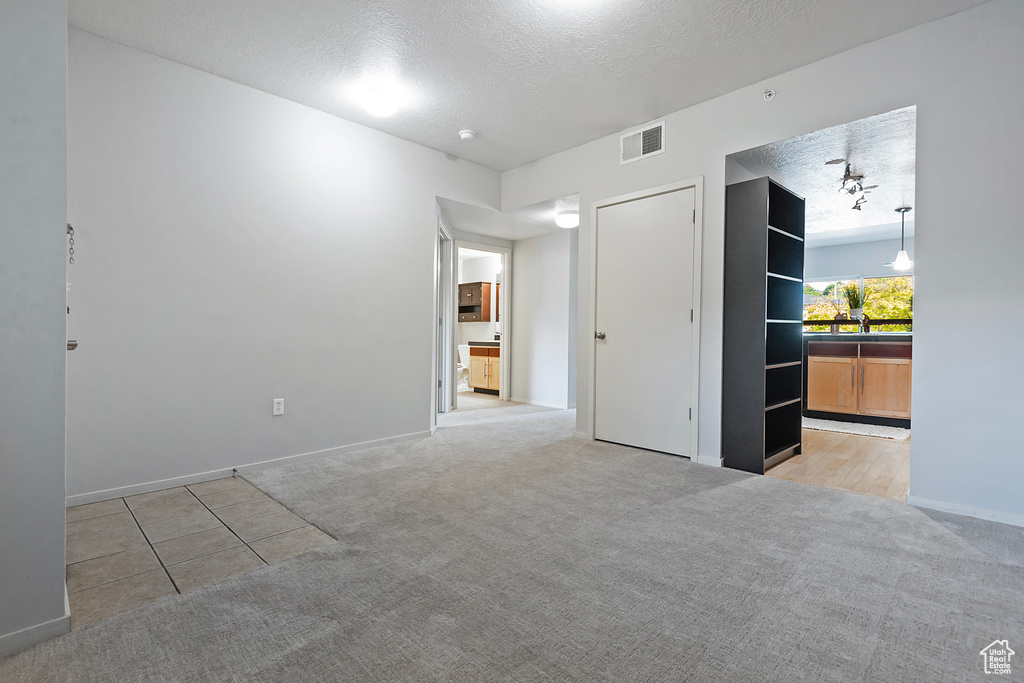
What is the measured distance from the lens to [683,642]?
57.4 inches

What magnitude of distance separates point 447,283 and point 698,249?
3074 mm

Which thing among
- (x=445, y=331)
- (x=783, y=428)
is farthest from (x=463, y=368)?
(x=783, y=428)

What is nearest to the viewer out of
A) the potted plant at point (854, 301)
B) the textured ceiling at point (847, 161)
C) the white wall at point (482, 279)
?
the textured ceiling at point (847, 161)

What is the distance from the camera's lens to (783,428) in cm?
396

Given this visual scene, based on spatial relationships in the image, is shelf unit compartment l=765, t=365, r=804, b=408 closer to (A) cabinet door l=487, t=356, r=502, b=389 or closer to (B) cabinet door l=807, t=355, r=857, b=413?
(B) cabinet door l=807, t=355, r=857, b=413

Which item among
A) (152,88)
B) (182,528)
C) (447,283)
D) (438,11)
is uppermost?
(438,11)

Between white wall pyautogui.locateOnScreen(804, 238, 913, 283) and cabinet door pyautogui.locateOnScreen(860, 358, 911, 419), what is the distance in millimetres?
2353

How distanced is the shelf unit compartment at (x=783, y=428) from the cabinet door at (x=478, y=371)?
452 centimetres

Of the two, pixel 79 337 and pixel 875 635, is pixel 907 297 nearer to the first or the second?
pixel 875 635

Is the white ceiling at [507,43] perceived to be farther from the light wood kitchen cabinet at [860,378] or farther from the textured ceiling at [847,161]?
the light wood kitchen cabinet at [860,378]

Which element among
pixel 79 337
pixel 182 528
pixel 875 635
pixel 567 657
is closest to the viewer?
pixel 567 657

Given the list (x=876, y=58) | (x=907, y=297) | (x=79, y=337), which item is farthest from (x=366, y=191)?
(x=907, y=297)

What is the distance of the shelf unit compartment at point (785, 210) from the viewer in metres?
3.55

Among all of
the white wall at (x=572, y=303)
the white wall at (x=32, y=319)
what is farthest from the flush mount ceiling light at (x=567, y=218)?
the white wall at (x=32, y=319)
